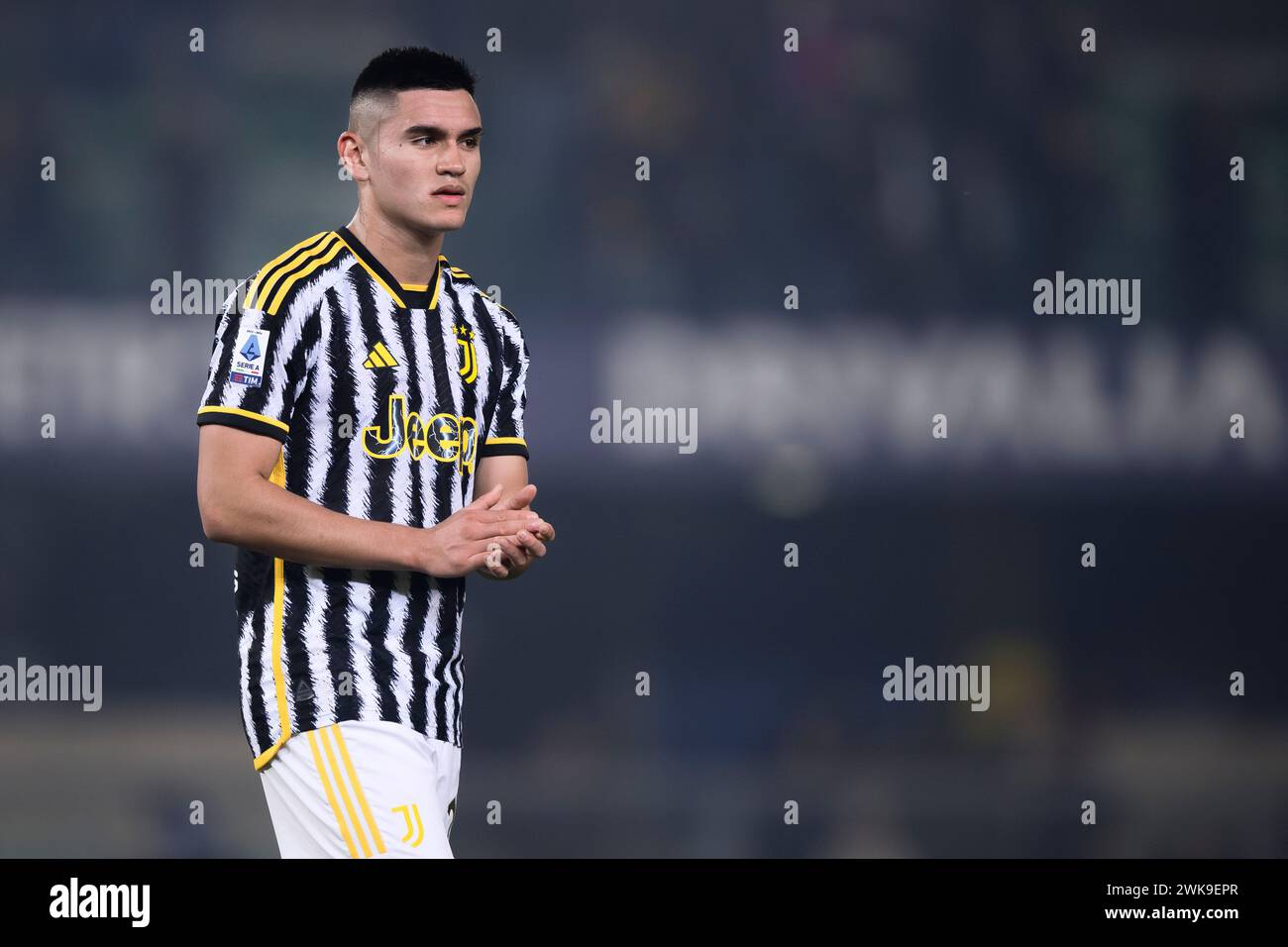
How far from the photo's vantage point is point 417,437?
2695mm

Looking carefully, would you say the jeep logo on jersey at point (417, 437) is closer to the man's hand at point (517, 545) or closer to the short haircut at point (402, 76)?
the man's hand at point (517, 545)

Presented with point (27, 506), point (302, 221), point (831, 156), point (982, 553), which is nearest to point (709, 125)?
point (831, 156)


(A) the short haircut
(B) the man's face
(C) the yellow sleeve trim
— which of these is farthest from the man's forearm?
Answer: (A) the short haircut

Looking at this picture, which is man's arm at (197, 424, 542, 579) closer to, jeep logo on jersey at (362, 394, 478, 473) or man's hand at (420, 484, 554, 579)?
man's hand at (420, 484, 554, 579)

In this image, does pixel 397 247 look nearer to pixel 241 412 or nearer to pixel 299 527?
pixel 241 412

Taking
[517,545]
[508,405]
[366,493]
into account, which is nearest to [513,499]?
[517,545]

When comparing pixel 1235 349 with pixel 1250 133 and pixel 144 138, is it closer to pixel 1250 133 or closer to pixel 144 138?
pixel 1250 133

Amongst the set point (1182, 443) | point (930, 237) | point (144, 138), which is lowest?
point (1182, 443)

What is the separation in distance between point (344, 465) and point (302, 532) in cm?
19

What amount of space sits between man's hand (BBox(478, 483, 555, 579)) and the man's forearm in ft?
0.45

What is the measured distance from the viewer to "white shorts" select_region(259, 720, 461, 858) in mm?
2500

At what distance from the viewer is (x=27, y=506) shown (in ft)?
15.5

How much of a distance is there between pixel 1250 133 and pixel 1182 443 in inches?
45.3

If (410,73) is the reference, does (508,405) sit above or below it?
below
